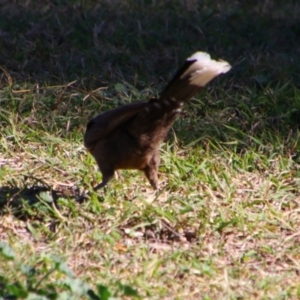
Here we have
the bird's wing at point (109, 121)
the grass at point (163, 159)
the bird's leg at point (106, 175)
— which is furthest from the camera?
the bird's leg at point (106, 175)

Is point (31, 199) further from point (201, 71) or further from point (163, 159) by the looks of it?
point (201, 71)

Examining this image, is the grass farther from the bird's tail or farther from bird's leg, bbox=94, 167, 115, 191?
the bird's tail

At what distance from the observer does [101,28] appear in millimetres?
8148

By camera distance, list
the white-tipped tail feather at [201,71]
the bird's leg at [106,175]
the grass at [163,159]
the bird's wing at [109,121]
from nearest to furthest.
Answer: the grass at [163,159] < the white-tipped tail feather at [201,71] < the bird's wing at [109,121] < the bird's leg at [106,175]

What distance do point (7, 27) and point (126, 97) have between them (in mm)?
1897

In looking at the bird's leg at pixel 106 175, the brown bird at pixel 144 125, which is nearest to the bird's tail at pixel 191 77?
the brown bird at pixel 144 125

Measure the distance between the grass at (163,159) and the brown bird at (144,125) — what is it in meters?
0.24

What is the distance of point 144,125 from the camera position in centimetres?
512

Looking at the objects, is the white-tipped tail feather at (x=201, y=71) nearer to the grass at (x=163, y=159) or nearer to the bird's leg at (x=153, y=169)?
the bird's leg at (x=153, y=169)

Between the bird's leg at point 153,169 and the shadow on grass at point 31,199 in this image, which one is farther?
the bird's leg at point 153,169

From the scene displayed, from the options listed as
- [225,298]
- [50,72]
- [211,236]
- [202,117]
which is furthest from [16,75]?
[225,298]

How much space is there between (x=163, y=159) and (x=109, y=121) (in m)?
0.79

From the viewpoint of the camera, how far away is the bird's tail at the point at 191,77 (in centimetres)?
478

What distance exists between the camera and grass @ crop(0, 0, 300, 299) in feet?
14.8
